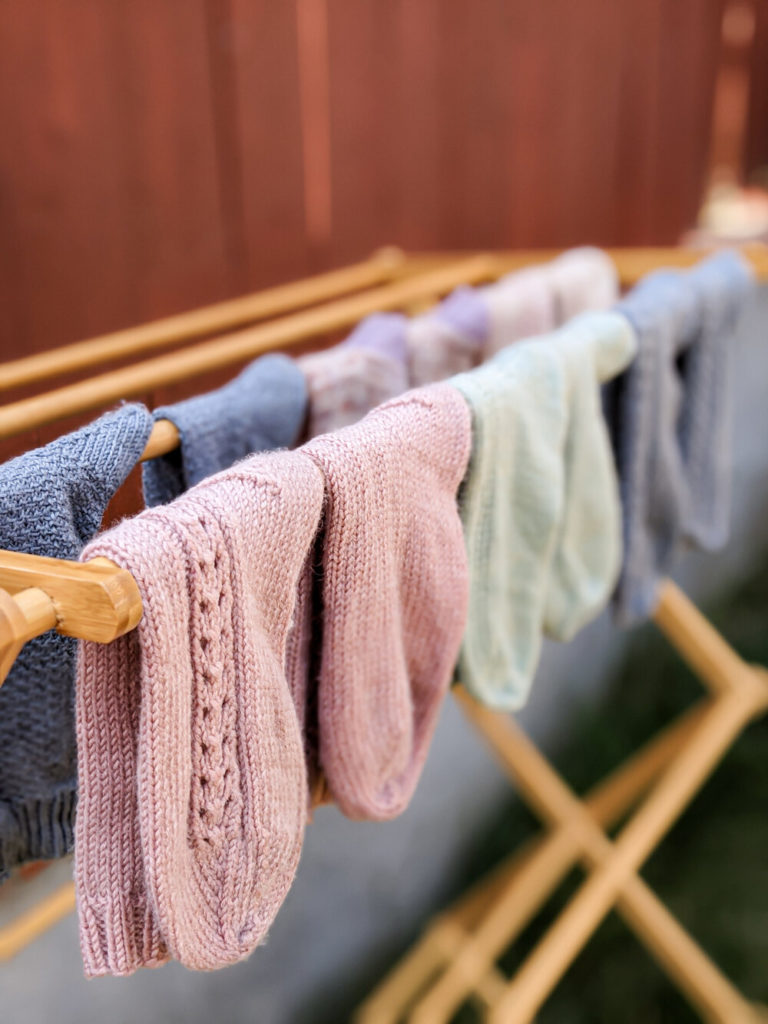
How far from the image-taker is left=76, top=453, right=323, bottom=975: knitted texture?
1.22 ft

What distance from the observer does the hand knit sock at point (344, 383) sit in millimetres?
655

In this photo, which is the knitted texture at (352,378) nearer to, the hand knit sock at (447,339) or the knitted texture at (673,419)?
the hand knit sock at (447,339)

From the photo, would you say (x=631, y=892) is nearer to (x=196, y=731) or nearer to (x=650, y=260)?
(x=650, y=260)

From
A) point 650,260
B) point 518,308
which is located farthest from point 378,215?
point 518,308

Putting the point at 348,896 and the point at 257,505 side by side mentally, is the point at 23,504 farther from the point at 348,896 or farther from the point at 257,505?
the point at 348,896

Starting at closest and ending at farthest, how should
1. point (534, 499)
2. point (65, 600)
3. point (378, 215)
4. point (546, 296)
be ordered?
1. point (65, 600)
2. point (534, 499)
3. point (546, 296)
4. point (378, 215)

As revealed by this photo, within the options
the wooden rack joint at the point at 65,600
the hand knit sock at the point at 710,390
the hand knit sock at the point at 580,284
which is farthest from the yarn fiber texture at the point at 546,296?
the wooden rack joint at the point at 65,600

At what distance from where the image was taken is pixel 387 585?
491mm

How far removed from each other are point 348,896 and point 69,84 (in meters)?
1.11

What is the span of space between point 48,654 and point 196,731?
0.13 meters

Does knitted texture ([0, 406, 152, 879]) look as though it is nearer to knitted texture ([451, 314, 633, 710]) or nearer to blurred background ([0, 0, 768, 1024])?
blurred background ([0, 0, 768, 1024])

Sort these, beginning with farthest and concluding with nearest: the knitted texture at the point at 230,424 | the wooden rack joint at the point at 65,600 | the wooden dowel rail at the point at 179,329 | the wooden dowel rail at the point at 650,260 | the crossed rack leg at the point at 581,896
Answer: the crossed rack leg at the point at 581,896, the wooden dowel rail at the point at 650,260, the wooden dowel rail at the point at 179,329, the knitted texture at the point at 230,424, the wooden rack joint at the point at 65,600

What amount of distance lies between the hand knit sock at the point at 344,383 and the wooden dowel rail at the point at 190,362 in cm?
6

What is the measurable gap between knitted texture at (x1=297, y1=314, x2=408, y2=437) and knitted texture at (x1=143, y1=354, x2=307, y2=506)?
0.06 feet
